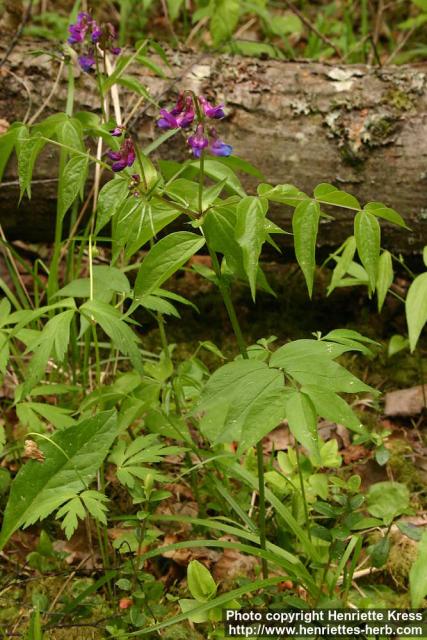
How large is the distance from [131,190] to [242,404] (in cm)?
57

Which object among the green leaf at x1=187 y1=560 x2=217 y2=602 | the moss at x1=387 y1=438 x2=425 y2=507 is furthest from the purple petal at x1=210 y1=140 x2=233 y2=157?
the moss at x1=387 y1=438 x2=425 y2=507

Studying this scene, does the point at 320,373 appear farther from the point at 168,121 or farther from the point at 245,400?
the point at 168,121

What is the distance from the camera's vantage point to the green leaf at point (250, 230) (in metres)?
1.42

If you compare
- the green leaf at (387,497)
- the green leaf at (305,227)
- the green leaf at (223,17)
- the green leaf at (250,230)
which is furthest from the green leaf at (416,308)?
the green leaf at (223,17)

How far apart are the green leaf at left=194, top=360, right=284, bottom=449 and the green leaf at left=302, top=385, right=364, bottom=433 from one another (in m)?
0.07

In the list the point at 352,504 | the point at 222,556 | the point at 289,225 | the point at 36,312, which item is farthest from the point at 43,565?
the point at 289,225

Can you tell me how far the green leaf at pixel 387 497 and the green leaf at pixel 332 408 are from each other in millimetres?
851

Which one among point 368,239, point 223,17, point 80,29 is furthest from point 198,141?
point 223,17

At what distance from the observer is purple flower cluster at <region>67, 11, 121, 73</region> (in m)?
2.12

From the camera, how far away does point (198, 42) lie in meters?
4.64

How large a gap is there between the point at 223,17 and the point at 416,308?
1.97 m

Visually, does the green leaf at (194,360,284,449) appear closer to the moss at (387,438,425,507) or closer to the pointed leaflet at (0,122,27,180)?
the pointed leaflet at (0,122,27,180)

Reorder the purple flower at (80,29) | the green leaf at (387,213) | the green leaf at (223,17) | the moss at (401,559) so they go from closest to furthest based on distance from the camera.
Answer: the green leaf at (387,213), the moss at (401,559), the purple flower at (80,29), the green leaf at (223,17)

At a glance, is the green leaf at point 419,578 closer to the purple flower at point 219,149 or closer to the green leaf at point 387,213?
the green leaf at point 387,213
